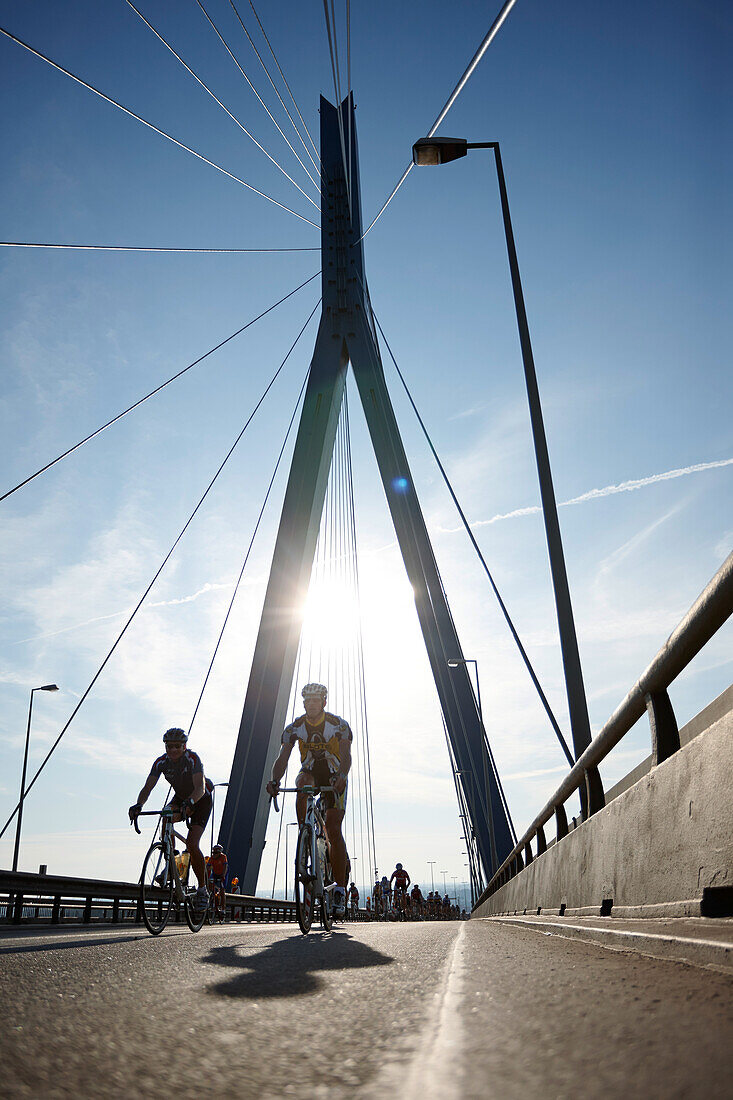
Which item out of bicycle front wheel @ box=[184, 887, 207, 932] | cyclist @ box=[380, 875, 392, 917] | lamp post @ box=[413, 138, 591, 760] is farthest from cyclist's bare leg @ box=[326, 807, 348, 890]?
cyclist @ box=[380, 875, 392, 917]

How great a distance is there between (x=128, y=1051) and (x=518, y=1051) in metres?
0.69

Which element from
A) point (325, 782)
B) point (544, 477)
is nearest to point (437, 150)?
point (544, 477)

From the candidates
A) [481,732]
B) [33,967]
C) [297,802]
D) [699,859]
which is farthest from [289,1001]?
[481,732]

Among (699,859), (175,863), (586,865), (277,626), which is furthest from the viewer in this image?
(277,626)

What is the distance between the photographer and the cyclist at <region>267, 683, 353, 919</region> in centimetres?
692

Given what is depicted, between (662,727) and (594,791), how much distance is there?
178 cm

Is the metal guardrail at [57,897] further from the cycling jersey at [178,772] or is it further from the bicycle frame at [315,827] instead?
the bicycle frame at [315,827]

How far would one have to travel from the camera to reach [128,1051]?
157 centimetres

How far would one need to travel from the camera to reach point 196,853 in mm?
7750

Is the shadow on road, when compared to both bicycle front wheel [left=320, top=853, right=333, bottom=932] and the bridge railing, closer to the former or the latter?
the bridge railing

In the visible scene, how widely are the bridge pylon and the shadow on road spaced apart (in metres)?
11.7

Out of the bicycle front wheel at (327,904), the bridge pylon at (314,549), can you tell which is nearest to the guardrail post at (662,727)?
the bicycle front wheel at (327,904)

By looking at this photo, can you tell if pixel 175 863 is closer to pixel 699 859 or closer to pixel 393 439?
pixel 699 859

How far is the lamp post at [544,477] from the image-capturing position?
800 centimetres
